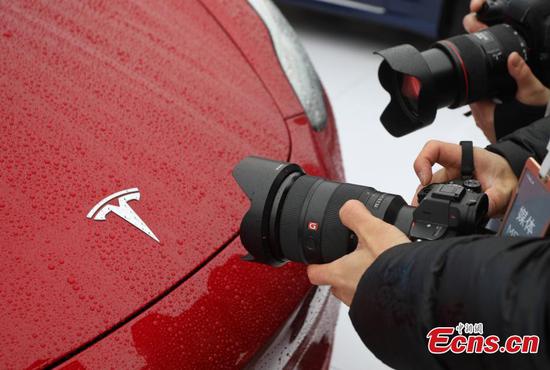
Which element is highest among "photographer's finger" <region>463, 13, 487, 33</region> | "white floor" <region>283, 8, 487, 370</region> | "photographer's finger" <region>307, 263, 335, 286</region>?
"photographer's finger" <region>463, 13, 487, 33</region>

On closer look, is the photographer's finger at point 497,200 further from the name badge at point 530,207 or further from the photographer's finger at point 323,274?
the photographer's finger at point 323,274

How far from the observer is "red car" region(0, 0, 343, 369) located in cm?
100

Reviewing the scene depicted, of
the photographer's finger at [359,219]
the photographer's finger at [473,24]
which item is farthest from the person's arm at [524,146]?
the photographer's finger at [359,219]

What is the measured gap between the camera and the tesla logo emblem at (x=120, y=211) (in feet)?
3.53

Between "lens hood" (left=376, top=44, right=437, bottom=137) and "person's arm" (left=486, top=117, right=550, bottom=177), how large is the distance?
0.15m

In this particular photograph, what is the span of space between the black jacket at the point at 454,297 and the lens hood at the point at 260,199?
0.67 ft

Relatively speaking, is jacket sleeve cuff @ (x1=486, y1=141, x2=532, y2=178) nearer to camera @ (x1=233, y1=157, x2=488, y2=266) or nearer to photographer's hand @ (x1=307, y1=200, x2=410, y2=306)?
camera @ (x1=233, y1=157, x2=488, y2=266)

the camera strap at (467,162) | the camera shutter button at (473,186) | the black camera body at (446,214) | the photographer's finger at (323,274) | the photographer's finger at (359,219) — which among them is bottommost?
the camera strap at (467,162)

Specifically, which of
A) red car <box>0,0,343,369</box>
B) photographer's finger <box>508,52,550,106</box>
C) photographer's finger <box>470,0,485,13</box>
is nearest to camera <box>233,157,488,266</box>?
red car <box>0,0,343,369</box>

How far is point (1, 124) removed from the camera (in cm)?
114

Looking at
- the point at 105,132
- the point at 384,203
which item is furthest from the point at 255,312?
the point at 105,132

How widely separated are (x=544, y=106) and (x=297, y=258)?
2.36ft

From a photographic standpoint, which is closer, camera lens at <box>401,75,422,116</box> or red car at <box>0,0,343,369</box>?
red car at <box>0,0,343,369</box>

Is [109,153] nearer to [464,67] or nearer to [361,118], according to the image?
[464,67]
